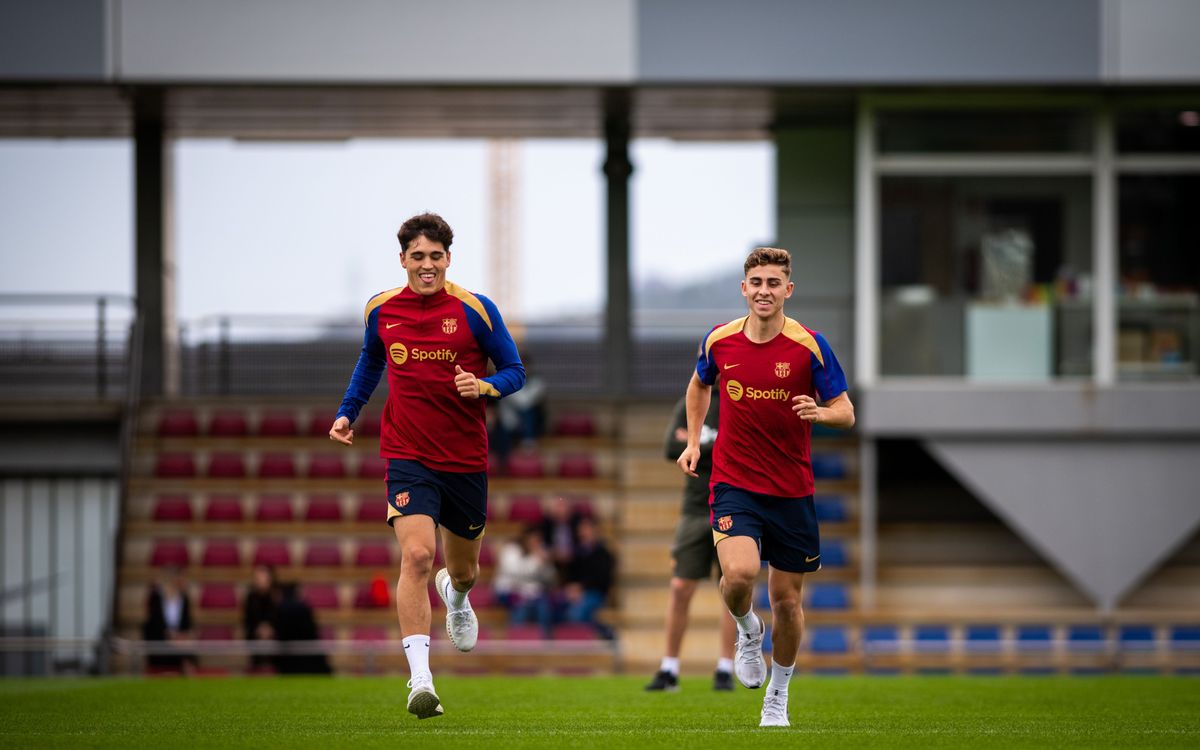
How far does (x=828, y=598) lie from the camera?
18703 millimetres

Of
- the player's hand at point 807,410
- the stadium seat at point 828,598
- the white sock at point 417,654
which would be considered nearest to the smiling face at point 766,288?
the player's hand at point 807,410

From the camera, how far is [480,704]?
9953 millimetres

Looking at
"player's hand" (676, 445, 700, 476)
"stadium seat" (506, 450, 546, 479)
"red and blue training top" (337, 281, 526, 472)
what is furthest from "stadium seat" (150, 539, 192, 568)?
"player's hand" (676, 445, 700, 476)

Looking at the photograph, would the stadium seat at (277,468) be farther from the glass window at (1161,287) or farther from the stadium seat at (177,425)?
the glass window at (1161,287)

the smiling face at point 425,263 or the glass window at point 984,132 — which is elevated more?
the glass window at point 984,132

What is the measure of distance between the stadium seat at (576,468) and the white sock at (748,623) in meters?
13.0

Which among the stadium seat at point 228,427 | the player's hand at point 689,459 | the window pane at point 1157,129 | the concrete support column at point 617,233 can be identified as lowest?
the stadium seat at point 228,427

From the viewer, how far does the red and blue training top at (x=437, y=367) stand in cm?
770

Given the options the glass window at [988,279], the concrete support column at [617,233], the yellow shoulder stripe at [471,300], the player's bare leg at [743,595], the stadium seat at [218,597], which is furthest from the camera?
the concrete support column at [617,233]

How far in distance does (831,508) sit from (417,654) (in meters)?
13.2

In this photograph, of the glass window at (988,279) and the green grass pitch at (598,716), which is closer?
the green grass pitch at (598,716)

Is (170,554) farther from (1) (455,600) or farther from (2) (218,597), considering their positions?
(1) (455,600)

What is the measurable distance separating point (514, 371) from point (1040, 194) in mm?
→ 12826

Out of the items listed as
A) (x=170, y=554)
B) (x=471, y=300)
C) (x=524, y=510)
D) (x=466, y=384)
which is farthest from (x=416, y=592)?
(x=170, y=554)
